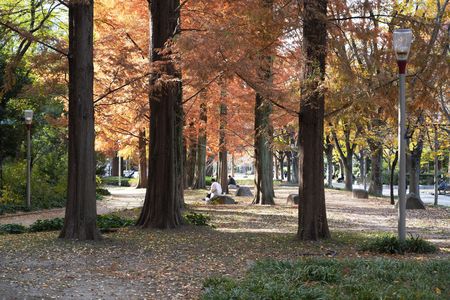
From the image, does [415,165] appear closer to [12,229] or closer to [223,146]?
[223,146]

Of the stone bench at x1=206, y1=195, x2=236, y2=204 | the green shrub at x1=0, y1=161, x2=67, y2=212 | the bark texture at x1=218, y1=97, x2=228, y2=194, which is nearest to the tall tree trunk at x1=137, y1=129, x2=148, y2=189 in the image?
the bark texture at x1=218, y1=97, x2=228, y2=194

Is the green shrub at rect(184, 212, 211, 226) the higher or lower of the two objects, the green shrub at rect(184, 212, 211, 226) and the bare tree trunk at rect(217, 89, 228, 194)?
the lower

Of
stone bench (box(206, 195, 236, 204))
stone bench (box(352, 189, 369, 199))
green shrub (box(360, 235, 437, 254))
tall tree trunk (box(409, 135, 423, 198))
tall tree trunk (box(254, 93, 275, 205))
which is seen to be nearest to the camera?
green shrub (box(360, 235, 437, 254))

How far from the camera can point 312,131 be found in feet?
36.0

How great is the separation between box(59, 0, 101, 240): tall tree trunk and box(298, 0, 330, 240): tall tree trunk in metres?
4.04

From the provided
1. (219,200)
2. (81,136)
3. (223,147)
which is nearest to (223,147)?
(223,147)

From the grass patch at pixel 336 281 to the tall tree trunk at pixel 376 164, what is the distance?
74.1 feet

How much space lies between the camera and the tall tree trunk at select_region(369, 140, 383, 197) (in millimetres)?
30125

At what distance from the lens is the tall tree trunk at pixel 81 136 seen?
10984 millimetres

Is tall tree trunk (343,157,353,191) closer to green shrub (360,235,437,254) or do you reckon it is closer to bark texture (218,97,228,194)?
bark texture (218,97,228,194)

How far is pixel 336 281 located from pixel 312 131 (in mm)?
4737

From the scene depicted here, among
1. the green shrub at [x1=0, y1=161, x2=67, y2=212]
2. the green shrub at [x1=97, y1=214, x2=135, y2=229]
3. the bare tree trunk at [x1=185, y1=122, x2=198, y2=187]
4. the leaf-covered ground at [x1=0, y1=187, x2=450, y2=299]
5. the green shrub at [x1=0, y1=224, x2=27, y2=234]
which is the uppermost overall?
the bare tree trunk at [x1=185, y1=122, x2=198, y2=187]

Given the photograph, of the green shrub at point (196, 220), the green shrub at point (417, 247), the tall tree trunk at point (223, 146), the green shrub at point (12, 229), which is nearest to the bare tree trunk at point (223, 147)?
the tall tree trunk at point (223, 146)

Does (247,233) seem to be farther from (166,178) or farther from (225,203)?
(225,203)
